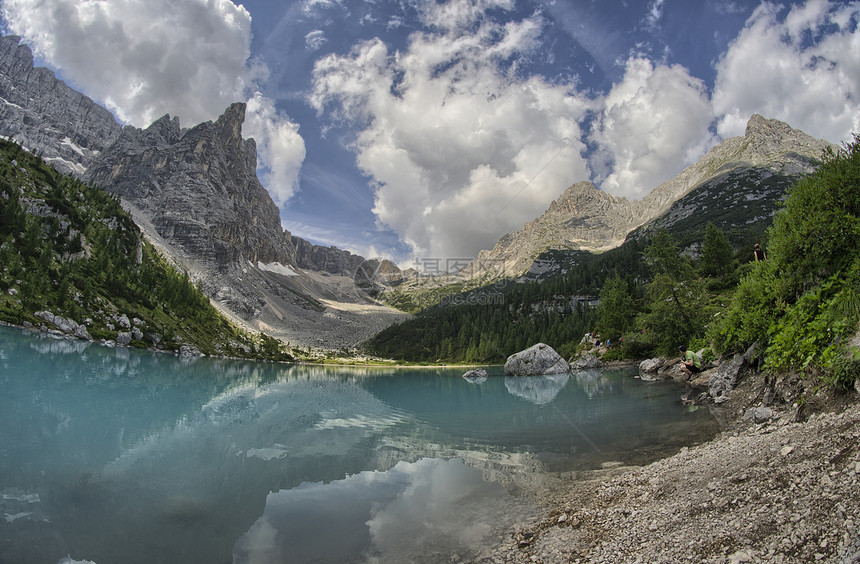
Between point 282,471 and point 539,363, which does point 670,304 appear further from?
point 282,471

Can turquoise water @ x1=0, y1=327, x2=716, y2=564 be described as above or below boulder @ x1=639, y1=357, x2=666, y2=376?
below

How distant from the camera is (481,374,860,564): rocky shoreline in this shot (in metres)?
5.27

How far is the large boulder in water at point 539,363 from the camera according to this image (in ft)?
248

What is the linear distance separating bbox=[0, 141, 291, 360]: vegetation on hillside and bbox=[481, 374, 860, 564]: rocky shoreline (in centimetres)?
9925

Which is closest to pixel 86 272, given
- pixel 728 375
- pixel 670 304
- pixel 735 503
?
pixel 670 304

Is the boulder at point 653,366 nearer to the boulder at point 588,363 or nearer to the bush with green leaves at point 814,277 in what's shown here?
the boulder at point 588,363

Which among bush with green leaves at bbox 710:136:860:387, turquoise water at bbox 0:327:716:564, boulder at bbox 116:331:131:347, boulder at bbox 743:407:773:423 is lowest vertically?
boulder at bbox 116:331:131:347

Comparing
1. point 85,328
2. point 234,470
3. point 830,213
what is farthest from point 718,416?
point 85,328

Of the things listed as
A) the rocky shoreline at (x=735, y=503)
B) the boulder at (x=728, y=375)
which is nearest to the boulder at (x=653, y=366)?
the boulder at (x=728, y=375)

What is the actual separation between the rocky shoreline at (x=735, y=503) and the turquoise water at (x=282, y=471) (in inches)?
67.0

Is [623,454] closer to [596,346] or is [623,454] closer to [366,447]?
[366,447]

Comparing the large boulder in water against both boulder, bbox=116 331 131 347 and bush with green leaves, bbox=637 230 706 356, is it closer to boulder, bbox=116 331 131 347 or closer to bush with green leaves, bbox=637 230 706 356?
bush with green leaves, bbox=637 230 706 356

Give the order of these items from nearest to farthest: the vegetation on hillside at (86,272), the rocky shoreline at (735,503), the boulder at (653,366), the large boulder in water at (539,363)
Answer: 1. the rocky shoreline at (735,503)
2. the boulder at (653,366)
3. the large boulder in water at (539,363)
4. the vegetation on hillside at (86,272)

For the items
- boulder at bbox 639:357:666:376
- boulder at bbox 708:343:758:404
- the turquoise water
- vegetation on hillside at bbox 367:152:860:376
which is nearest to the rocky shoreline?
the turquoise water
